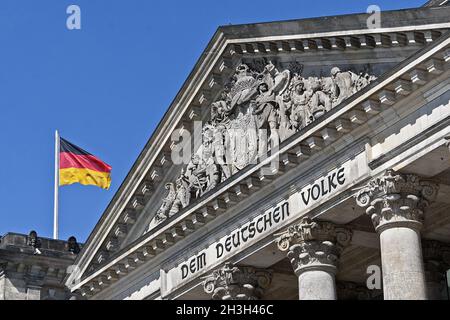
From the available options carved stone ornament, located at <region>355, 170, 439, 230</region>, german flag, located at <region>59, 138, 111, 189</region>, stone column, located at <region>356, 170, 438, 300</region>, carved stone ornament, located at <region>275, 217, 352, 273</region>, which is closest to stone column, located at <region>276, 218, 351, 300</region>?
carved stone ornament, located at <region>275, 217, 352, 273</region>

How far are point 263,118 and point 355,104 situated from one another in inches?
222

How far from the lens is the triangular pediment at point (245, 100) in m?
40.6

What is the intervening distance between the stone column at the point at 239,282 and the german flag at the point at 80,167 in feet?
56.9

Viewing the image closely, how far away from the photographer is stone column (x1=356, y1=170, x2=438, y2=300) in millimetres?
38156

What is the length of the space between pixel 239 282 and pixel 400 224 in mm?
7965

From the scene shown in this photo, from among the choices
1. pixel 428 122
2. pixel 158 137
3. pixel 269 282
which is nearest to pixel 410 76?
pixel 428 122

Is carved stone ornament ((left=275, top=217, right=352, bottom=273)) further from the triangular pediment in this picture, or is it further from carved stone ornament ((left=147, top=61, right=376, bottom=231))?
carved stone ornament ((left=147, top=61, right=376, bottom=231))

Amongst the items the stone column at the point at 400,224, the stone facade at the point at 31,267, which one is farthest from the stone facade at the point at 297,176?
the stone facade at the point at 31,267

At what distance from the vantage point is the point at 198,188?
48.2m

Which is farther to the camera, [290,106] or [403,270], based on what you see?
[290,106]

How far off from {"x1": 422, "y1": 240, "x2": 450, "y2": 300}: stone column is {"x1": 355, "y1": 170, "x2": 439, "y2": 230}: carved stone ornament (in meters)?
3.92

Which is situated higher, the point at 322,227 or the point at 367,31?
the point at 367,31

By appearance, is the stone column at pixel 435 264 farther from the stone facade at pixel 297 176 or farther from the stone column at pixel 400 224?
the stone column at pixel 400 224

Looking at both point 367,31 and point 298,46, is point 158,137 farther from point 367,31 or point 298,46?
point 367,31
